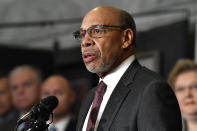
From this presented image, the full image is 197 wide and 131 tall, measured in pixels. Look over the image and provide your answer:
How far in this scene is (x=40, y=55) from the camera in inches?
217

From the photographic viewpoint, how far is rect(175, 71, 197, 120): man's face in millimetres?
3166

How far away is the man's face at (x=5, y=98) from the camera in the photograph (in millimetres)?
4816

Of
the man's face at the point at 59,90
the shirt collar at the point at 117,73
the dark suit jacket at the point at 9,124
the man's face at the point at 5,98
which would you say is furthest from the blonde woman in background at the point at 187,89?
the man's face at the point at 5,98

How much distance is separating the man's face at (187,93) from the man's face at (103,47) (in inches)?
51.8

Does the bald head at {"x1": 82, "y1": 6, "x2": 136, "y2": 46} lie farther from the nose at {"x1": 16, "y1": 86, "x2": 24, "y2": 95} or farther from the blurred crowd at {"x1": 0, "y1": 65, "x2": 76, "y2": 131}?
the nose at {"x1": 16, "y1": 86, "x2": 24, "y2": 95}

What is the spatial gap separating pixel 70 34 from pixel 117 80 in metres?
3.35

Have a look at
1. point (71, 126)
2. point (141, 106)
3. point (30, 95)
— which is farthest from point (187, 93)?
point (30, 95)

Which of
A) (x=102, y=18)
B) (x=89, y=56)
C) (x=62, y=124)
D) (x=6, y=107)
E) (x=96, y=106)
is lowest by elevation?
(x=6, y=107)

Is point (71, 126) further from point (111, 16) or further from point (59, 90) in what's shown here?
point (111, 16)

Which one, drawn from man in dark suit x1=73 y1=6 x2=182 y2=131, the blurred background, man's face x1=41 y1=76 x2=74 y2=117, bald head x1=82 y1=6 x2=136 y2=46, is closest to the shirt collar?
Result: man in dark suit x1=73 y1=6 x2=182 y2=131

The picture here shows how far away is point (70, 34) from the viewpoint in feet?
17.5

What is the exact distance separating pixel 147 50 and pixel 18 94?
147 cm

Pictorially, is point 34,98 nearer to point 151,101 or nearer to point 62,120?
point 62,120

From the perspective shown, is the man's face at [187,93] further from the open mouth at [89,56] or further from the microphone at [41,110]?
the microphone at [41,110]
